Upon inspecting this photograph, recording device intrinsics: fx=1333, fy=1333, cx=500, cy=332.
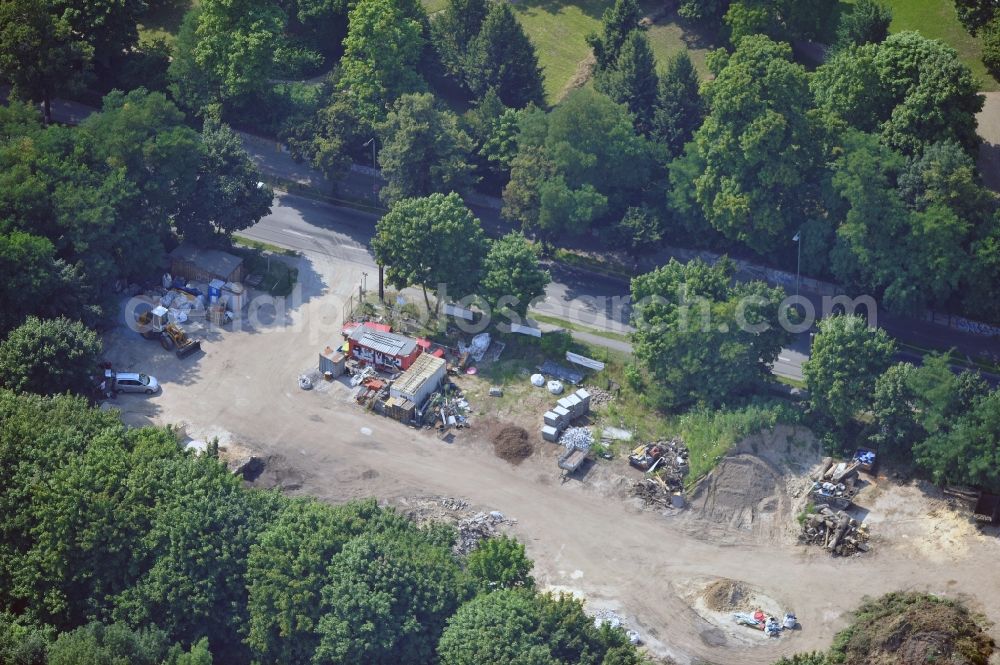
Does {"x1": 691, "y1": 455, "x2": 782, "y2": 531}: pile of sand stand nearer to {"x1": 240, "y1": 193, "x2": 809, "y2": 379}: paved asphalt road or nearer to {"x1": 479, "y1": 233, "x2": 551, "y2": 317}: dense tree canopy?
{"x1": 240, "y1": 193, "x2": 809, "y2": 379}: paved asphalt road

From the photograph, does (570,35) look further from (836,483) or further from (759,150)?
(836,483)

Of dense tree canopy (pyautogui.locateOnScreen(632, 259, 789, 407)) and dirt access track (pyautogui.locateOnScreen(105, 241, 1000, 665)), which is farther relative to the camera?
dense tree canopy (pyautogui.locateOnScreen(632, 259, 789, 407))

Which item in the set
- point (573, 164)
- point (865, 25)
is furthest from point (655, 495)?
point (865, 25)

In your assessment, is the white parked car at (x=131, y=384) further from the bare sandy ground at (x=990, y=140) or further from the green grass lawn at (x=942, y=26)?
the green grass lawn at (x=942, y=26)

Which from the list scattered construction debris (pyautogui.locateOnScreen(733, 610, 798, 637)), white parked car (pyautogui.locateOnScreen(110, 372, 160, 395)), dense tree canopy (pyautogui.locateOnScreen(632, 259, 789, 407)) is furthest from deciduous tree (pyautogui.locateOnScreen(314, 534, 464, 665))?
white parked car (pyautogui.locateOnScreen(110, 372, 160, 395))

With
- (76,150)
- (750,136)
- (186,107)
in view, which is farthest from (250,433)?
(750,136)

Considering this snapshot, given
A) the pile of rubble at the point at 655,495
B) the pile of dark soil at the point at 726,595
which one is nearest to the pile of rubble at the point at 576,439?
the pile of rubble at the point at 655,495

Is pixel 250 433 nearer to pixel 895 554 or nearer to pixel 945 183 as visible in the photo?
pixel 895 554
